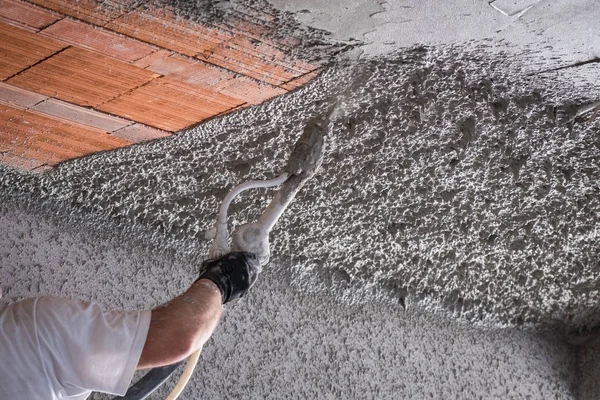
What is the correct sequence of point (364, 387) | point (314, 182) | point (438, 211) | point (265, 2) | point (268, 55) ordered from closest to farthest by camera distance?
point (265, 2) < point (268, 55) < point (314, 182) < point (438, 211) < point (364, 387)

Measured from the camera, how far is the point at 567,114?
143 cm

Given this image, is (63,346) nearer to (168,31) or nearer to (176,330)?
(176,330)

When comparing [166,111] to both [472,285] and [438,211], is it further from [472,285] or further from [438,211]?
[472,285]

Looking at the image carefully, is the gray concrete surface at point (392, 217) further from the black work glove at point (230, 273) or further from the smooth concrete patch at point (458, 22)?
the black work glove at point (230, 273)

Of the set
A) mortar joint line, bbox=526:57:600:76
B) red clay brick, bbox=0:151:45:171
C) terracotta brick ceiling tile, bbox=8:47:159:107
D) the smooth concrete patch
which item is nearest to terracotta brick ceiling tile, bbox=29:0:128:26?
terracotta brick ceiling tile, bbox=8:47:159:107

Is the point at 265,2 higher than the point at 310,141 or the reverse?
higher

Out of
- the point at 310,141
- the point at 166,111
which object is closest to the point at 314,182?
the point at 310,141

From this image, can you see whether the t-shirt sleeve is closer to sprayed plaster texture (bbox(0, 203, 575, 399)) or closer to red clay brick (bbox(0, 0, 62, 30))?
red clay brick (bbox(0, 0, 62, 30))

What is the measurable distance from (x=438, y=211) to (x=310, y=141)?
1.80 ft

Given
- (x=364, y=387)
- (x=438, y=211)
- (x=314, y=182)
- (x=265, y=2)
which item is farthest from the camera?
(x=364, y=387)

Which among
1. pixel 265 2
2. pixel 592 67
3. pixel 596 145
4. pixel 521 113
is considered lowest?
pixel 596 145

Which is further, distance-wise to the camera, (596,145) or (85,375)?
(596,145)

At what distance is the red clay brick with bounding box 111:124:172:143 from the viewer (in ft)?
4.86

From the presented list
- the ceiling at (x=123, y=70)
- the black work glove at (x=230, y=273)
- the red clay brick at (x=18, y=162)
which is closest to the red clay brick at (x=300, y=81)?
the ceiling at (x=123, y=70)
